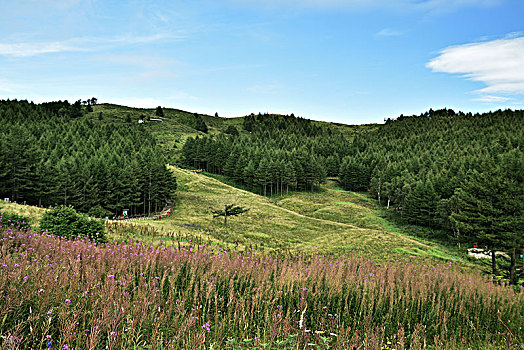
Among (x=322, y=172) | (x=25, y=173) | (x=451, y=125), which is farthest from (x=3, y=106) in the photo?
(x=451, y=125)

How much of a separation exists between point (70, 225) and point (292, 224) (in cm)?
3908

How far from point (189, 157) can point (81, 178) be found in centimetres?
5878

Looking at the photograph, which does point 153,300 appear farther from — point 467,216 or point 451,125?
point 451,125

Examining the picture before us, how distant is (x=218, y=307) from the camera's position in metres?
4.54

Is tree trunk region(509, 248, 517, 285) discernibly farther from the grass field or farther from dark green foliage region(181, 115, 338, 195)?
dark green foliage region(181, 115, 338, 195)

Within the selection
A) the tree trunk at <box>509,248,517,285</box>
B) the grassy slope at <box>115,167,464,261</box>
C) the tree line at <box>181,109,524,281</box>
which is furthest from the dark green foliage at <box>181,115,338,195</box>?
the tree trunk at <box>509,248,517,285</box>

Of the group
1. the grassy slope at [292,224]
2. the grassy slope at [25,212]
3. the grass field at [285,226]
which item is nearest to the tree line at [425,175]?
the grass field at [285,226]

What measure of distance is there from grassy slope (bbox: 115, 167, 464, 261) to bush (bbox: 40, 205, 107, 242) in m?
4.31

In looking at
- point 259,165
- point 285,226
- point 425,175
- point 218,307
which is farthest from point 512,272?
point 259,165

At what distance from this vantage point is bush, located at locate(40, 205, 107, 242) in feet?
36.0

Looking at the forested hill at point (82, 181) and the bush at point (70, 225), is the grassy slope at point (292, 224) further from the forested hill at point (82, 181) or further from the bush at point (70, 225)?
the forested hill at point (82, 181)

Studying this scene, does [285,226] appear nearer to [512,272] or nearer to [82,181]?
[512,272]

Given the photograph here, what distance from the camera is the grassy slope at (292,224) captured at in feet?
92.5

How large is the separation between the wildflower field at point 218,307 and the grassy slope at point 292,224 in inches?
406
